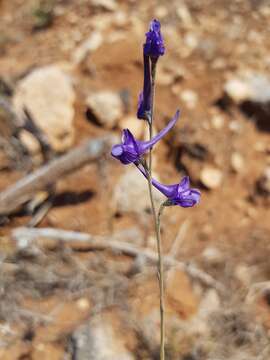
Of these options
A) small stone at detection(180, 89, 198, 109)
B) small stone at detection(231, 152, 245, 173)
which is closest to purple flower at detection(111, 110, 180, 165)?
small stone at detection(231, 152, 245, 173)

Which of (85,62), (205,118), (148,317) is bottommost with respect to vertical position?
(148,317)

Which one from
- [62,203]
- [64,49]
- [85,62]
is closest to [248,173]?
[62,203]

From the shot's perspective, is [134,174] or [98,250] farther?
[134,174]

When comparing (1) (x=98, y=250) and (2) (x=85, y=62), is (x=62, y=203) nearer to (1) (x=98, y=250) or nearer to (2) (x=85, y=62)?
(1) (x=98, y=250)

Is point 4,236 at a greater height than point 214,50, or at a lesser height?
lesser

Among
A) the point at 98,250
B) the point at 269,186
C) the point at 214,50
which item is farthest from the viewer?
the point at 214,50

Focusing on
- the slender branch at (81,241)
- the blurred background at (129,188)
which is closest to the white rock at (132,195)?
the blurred background at (129,188)

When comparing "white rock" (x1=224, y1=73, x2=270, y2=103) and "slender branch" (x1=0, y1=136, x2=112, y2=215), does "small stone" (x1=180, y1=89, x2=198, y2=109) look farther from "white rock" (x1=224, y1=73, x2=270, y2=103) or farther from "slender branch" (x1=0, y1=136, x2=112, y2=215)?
"slender branch" (x1=0, y1=136, x2=112, y2=215)
